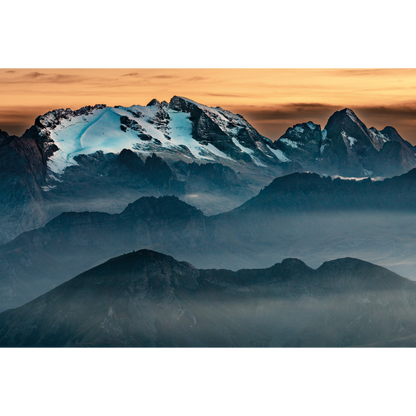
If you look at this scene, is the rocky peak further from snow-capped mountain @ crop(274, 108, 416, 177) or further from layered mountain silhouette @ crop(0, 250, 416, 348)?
layered mountain silhouette @ crop(0, 250, 416, 348)

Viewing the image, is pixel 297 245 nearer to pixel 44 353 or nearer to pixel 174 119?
pixel 174 119

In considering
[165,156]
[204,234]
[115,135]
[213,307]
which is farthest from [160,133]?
[213,307]

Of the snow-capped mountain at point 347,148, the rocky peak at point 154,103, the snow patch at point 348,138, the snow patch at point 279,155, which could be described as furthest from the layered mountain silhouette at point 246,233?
the rocky peak at point 154,103

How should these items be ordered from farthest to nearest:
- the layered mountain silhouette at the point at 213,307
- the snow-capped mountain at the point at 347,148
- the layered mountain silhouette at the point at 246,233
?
the layered mountain silhouette at the point at 246,233 < the layered mountain silhouette at the point at 213,307 < the snow-capped mountain at the point at 347,148

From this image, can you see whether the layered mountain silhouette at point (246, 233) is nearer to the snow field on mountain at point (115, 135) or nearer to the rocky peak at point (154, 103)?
the snow field on mountain at point (115, 135)

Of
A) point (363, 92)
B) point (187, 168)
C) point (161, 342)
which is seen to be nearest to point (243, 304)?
point (161, 342)

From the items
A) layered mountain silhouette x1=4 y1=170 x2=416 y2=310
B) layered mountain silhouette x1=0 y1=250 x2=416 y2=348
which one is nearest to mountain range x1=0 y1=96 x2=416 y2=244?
layered mountain silhouette x1=4 y1=170 x2=416 y2=310
